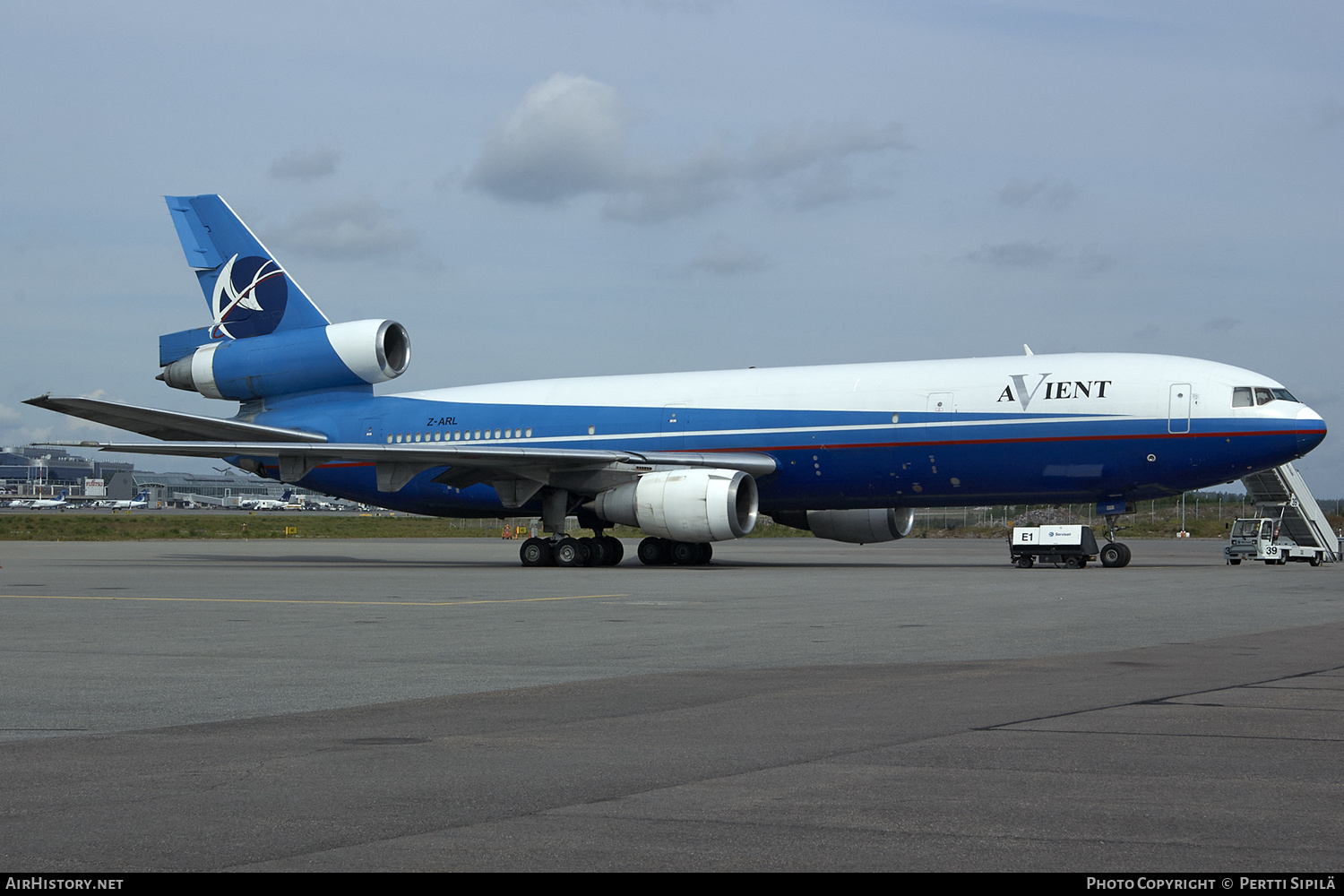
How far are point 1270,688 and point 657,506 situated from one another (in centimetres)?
1810

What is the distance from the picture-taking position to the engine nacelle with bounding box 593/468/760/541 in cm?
2594

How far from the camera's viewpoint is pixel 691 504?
85.6 feet

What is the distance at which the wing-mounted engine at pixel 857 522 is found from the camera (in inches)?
1243

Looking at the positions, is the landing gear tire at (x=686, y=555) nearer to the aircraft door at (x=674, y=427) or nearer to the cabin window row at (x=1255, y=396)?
the aircraft door at (x=674, y=427)

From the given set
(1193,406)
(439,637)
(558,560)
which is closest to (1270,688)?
(439,637)

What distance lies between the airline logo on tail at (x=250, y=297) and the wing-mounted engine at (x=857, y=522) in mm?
13806

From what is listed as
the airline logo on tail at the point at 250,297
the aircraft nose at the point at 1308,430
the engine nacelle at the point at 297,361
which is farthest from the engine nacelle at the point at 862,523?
the airline logo on tail at the point at 250,297

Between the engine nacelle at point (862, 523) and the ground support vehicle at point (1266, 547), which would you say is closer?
the ground support vehicle at point (1266, 547)

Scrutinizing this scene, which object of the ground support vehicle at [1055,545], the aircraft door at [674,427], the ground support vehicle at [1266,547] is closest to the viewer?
the ground support vehicle at [1055,545]

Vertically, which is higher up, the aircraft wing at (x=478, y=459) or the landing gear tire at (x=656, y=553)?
the aircraft wing at (x=478, y=459)

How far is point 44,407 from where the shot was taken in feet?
92.0

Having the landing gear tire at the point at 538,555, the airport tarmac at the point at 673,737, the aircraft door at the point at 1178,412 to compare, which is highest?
the aircraft door at the point at 1178,412

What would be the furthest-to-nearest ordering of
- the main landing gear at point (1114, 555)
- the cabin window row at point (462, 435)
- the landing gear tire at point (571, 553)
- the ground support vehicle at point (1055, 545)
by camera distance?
the cabin window row at point (462, 435) < the landing gear tire at point (571, 553) < the ground support vehicle at point (1055, 545) < the main landing gear at point (1114, 555)
